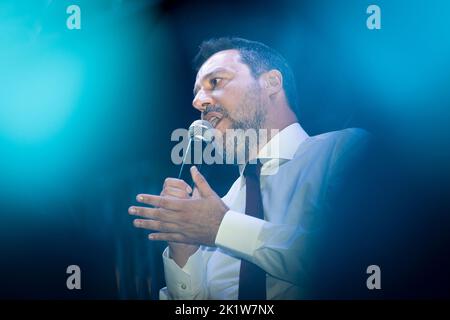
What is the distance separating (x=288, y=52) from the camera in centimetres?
215

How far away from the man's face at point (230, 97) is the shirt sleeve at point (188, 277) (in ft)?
1.56

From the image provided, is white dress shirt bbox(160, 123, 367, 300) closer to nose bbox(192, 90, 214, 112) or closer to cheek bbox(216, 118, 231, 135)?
cheek bbox(216, 118, 231, 135)

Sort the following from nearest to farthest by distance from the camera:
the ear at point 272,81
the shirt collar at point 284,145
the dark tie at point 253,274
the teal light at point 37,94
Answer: the dark tie at point 253,274 < the shirt collar at point 284,145 < the ear at point 272,81 < the teal light at point 37,94

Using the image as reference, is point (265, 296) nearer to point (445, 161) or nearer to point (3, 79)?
point (445, 161)

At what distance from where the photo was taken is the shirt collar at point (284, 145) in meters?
2.01

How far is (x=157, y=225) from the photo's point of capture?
1.80 m

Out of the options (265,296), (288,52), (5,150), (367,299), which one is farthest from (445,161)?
(5,150)

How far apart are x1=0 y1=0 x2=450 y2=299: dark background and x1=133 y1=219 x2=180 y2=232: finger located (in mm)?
298

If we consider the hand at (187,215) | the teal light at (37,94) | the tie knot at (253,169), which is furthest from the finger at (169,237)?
the teal light at (37,94)

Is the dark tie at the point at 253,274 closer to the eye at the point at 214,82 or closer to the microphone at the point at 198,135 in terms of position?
the microphone at the point at 198,135

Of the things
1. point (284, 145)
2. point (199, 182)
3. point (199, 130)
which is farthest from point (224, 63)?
point (199, 182)

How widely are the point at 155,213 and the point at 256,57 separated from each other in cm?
83

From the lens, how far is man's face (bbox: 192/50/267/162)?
2.08 metres
